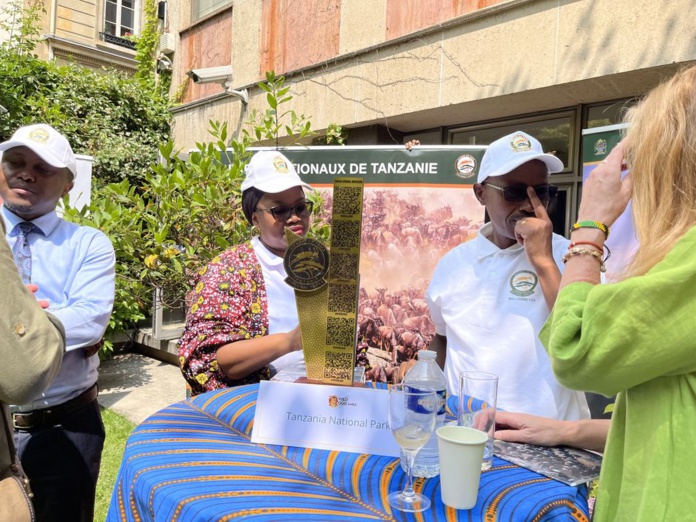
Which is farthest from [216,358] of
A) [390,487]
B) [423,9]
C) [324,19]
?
[324,19]

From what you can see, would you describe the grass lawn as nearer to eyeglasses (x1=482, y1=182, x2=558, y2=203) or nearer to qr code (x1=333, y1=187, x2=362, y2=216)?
qr code (x1=333, y1=187, x2=362, y2=216)

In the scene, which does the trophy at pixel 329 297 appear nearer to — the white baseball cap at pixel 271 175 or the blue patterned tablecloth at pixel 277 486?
the blue patterned tablecloth at pixel 277 486

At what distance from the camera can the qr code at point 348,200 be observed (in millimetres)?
1524

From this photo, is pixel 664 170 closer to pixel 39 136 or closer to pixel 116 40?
pixel 39 136

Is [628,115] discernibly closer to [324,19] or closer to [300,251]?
[300,251]

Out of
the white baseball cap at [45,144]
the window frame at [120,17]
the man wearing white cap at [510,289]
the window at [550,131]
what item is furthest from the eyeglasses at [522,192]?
the window frame at [120,17]

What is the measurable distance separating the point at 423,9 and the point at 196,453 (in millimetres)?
5279

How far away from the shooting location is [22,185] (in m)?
2.20

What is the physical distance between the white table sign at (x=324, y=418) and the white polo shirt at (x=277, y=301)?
0.50 m

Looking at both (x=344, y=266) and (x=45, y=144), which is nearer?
(x=344, y=266)

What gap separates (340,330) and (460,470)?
0.61 metres

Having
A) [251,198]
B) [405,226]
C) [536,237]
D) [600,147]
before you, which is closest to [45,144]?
[251,198]

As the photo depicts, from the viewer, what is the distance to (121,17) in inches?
708

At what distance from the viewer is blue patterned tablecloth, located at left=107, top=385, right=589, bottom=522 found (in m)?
1.09
